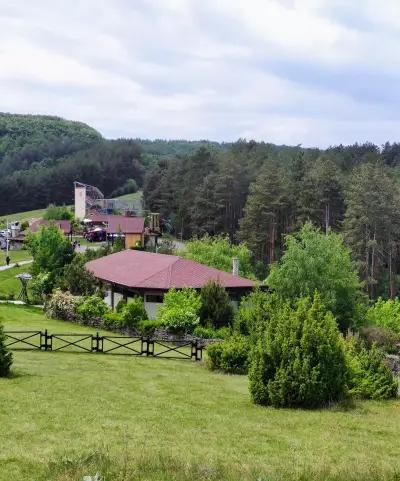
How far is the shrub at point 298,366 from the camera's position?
798 inches

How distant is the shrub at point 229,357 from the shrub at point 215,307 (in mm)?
10461

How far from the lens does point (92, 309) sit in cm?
3916

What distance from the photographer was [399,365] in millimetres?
32188

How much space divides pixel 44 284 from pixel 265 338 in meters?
32.8

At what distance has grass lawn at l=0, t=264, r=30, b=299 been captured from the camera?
180 ft

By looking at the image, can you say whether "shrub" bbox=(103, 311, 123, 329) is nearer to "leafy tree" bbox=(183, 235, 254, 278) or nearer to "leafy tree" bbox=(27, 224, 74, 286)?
"leafy tree" bbox=(27, 224, 74, 286)

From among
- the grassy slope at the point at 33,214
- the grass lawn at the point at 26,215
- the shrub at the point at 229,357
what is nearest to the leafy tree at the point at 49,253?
the shrub at the point at 229,357

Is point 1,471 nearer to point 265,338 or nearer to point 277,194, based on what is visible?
point 265,338

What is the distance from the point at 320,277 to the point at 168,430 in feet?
103

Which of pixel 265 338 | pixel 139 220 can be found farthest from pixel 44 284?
pixel 139 220

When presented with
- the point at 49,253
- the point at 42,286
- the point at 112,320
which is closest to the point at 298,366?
the point at 112,320

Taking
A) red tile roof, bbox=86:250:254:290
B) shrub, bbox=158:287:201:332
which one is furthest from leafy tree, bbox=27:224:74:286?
shrub, bbox=158:287:201:332

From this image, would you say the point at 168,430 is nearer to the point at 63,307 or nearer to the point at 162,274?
the point at 63,307

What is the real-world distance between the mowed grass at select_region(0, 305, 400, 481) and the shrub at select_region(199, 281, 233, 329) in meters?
12.0
